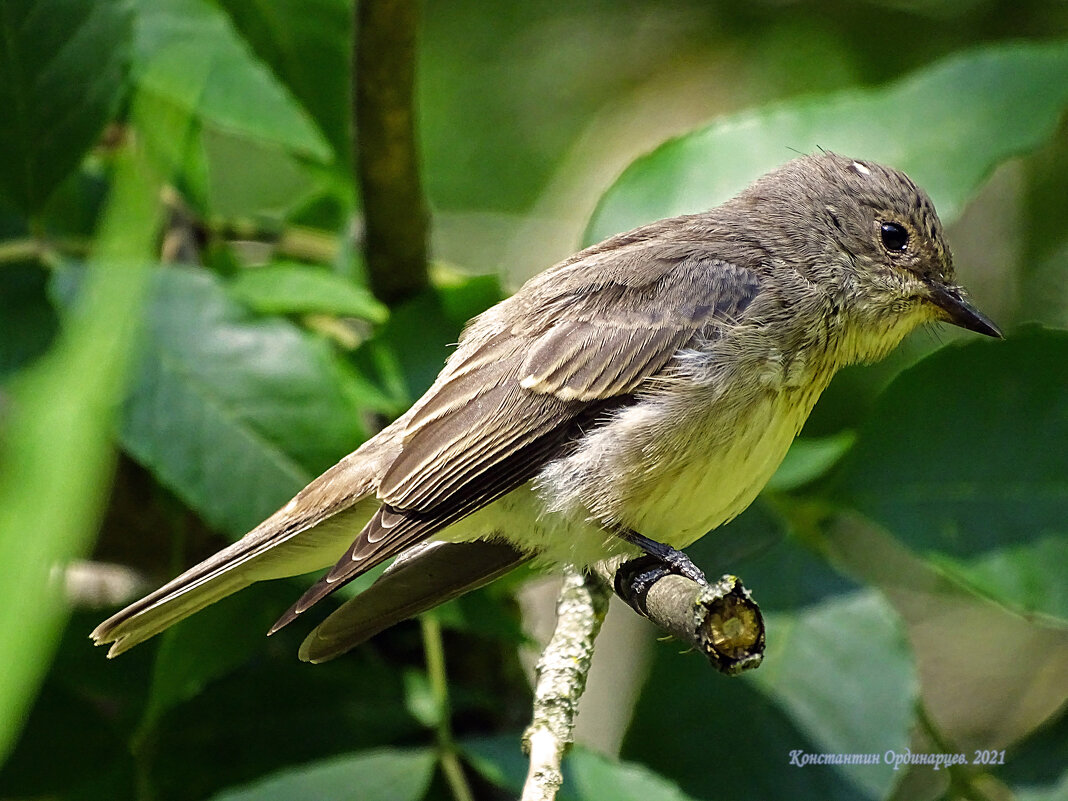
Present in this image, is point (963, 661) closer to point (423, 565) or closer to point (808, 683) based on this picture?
point (808, 683)

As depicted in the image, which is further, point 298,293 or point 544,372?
point 298,293

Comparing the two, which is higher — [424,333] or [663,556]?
[424,333]

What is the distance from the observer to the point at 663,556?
235cm

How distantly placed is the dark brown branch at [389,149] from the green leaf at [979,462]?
134cm

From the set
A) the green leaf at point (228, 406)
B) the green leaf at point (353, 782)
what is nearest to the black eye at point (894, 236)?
the green leaf at point (228, 406)

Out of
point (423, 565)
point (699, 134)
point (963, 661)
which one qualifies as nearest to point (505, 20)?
point (699, 134)

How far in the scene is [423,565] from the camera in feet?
8.15

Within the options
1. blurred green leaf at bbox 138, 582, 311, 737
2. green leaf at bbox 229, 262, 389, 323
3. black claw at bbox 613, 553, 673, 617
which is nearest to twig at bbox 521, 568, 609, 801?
black claw at bbox 613, 553, 673, 617

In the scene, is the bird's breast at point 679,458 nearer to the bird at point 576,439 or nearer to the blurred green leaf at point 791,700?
the bird at point 576,439

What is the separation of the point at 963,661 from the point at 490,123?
12.7 feet

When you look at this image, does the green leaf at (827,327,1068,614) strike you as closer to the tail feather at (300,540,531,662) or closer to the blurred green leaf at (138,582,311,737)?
the tail feather at (300,540,531,662)

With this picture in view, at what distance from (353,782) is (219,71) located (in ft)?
6.11

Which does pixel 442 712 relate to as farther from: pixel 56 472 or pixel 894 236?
pixel 56 472

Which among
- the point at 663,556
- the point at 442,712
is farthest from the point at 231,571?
the point at 663,556
